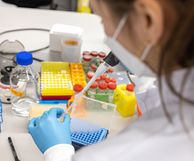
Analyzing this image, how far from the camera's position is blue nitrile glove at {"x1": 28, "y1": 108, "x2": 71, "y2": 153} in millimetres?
850

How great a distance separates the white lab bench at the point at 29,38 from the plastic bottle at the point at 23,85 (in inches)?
1.2

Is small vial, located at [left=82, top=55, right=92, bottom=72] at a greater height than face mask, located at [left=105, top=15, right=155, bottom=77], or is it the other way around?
face mask, located at [left=105, top=15, right=155, bottom=77]

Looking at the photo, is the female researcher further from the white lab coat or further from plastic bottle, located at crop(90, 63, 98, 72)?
plastic bottle, located at crop(90, 63, 98, 72)

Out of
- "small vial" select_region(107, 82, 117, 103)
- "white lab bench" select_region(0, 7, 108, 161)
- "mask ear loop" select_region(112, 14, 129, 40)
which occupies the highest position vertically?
"mask ear loop" select_region(112, 14, 129, 40)

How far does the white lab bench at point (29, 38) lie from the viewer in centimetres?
92

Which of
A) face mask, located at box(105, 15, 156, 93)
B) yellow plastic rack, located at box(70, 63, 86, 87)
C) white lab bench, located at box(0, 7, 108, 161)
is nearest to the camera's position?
face mask, located at box(105, 15, 156, 93)

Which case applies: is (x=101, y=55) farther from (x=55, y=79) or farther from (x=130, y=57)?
(x=130, y=57)

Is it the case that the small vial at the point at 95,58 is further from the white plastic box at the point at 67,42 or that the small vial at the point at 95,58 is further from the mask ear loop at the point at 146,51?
the mask ear loop at the point at 146,51

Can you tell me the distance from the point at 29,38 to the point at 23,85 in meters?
0.40

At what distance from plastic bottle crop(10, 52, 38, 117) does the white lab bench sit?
3 centimetres

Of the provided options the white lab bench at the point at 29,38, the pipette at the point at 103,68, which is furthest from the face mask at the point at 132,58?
the pipette at the point at 103,68

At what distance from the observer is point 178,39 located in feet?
1.59

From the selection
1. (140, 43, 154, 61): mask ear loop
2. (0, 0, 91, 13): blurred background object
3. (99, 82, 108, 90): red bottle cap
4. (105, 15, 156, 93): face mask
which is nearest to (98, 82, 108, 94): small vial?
(99, 82, 108, 90): red bottle cap

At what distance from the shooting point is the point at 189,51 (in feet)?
1.64
